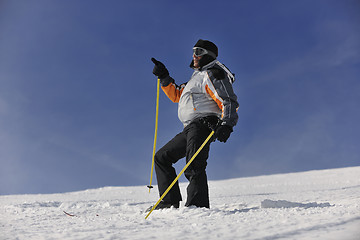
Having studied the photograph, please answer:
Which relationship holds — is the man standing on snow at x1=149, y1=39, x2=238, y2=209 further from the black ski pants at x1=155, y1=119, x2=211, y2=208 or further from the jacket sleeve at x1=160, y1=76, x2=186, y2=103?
the jacket sleeve at x1=160, y1=76, x2=186, y2=103

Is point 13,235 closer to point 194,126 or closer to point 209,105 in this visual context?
point 194,126

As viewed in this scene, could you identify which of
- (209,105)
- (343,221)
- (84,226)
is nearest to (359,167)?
(209,105)

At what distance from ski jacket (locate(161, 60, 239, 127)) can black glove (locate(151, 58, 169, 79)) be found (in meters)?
0.57

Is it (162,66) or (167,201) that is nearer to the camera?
(167,201)

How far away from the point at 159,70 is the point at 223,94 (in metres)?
1.17

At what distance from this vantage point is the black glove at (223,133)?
3.44 meters

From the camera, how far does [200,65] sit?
3.95 m

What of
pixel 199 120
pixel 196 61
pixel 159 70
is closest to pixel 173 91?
pixel 159 70

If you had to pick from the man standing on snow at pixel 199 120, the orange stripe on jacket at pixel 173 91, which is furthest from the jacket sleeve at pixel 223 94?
the orange stripe on jacket at pixel 173 91

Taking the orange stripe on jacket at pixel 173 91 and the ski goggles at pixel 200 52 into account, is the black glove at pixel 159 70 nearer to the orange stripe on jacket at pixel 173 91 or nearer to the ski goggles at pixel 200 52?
the orange stripe on jacket at pixel 173 91

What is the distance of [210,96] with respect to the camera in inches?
149

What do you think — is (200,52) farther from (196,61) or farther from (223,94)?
(223,94)

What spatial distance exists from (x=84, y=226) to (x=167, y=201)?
127cm

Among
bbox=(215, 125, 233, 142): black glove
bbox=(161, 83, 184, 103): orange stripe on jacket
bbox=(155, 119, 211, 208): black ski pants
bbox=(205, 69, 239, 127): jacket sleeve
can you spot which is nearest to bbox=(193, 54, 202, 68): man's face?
bbox=(205, 69, 239, 127): jacket sleeve
